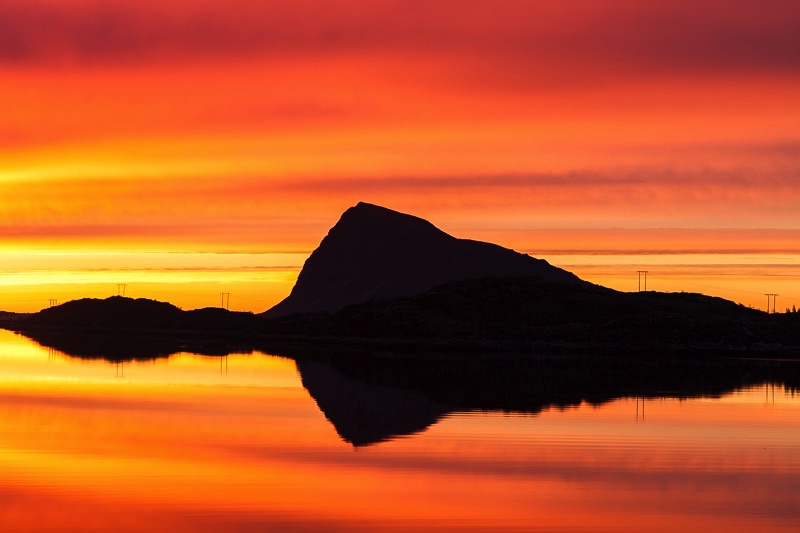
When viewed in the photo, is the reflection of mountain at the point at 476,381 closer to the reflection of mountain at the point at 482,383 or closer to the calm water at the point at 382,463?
the reflection of mountain at the point at 482,383

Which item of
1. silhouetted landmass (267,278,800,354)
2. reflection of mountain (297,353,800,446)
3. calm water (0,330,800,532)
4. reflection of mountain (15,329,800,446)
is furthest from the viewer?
silhouetted landmass (267,278,800,354)

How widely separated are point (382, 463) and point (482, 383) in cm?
3944

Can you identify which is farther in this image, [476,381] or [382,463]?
[476,381]

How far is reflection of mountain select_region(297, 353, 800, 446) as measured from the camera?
50.8 metres

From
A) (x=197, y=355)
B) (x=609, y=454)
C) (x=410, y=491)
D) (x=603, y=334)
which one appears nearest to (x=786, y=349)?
(x=603, y=334)

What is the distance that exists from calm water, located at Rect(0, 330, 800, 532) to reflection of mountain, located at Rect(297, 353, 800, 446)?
0.51 meters

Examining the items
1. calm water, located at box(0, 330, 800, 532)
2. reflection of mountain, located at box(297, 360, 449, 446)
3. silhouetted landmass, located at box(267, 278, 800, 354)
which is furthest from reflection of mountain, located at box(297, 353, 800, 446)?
silhouetted landmass, located at box(267, 278, 800, 354)

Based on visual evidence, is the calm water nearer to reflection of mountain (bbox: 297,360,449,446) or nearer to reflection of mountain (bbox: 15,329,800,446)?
reflection of mountain (bbox: 297,360,449,446)

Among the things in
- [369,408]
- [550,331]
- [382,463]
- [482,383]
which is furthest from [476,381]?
[550,331]

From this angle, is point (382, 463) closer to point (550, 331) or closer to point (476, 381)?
point (476, 381)

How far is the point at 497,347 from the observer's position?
150750 millimetres

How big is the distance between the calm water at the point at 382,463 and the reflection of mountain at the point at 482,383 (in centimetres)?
51

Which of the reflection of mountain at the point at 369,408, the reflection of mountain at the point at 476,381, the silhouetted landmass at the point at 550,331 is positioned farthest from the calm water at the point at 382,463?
the silhouetted landmass at the point at 550,331

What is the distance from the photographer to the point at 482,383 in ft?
241
